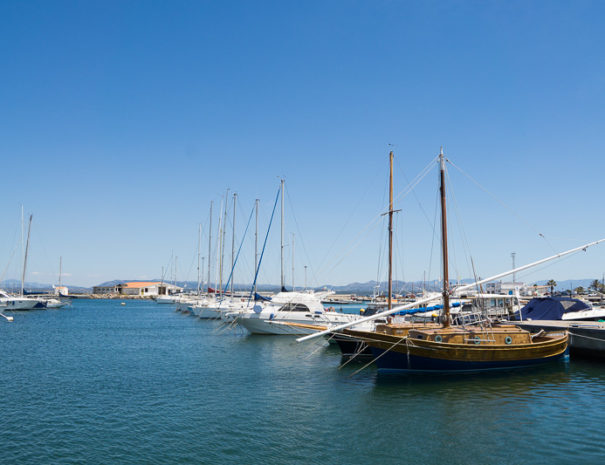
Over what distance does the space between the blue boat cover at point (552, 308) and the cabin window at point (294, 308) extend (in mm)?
20948

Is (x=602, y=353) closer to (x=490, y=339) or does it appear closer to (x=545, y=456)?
(x=490, y=339)

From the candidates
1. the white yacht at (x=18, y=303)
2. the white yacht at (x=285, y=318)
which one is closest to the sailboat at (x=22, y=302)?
the white yacht at (x=18, y=303)

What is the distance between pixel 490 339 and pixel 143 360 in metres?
23.5

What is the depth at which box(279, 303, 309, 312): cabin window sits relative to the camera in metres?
48.3

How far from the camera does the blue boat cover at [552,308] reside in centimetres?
4228

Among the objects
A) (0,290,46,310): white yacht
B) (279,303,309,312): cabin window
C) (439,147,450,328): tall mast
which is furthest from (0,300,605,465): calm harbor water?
(0,290,46,310): white yacht

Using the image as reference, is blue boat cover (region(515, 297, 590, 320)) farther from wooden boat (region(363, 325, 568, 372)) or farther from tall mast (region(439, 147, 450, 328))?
tall mast (region(439, 147, 450, 328))

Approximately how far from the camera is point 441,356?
84.5 ft

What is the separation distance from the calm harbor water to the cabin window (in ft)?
50.1

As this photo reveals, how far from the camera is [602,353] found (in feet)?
102

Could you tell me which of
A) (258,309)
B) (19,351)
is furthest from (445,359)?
(19,351)

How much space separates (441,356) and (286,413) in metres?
10.7

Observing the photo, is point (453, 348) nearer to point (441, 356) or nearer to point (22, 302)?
point (441, 356)

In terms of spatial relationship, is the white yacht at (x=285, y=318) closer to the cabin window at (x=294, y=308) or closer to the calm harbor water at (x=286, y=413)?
the cabin window at (x=294, y=308)
